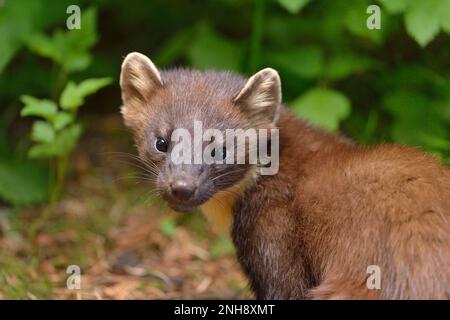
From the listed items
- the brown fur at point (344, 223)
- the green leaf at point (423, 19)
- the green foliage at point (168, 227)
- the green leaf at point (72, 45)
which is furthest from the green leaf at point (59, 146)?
the green leaf at point (423, 19)

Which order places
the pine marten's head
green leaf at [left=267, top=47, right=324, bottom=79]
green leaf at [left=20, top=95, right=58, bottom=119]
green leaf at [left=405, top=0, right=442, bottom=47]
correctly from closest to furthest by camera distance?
1. the pine marten's head
2. green leaf at [left=405, top=0, right=442, bottom=47]
3. green leaf at [left=20, top=95, right=58, bottom=119]
4. green leaf at [left=267, top=47, right=324, bottom=79]

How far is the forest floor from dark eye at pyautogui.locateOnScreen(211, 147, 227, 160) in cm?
110

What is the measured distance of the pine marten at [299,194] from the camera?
4055 mm

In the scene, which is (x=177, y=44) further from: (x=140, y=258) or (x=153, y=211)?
(x=140, y=258)

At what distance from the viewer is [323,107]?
19.3 feet

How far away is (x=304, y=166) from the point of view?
15.4ft

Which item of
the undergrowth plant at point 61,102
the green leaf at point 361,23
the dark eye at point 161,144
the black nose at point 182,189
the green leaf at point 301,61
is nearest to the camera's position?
the black nose at point 182,189

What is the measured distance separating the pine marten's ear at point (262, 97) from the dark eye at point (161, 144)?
1.60 feet

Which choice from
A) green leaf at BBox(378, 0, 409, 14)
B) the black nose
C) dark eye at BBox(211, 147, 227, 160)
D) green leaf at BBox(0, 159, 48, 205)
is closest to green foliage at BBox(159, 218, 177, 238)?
green leaf at BBox(0, 159, 48, 205)

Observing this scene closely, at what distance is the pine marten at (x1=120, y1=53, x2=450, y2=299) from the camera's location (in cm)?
405

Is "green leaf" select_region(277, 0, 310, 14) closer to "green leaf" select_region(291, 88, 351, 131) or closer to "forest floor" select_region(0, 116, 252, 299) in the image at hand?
"green leaf" select_region(291, 88, 351, 131)

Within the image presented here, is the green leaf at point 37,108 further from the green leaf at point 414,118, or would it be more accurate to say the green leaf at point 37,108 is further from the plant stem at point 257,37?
the green leaf at point 414,118

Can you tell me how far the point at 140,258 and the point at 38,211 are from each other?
3.57 feet
